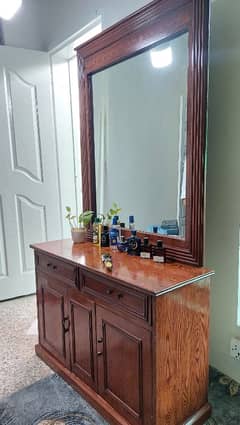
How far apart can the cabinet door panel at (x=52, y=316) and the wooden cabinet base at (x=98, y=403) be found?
59 mm

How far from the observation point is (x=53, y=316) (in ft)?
6.21

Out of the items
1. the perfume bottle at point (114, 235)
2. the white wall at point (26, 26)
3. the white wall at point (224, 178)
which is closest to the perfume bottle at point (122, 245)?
the perfume bottle at point (114, 235)

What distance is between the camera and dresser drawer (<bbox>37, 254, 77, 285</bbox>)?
1.66 m

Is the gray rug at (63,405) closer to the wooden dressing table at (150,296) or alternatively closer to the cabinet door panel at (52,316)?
the wooden dressing table at (150,296)

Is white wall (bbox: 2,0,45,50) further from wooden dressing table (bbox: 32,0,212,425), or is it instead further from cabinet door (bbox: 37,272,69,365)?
cabinet door (bbox: 37,272,69,365)

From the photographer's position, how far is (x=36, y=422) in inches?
60.0

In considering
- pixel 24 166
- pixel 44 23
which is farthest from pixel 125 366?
pixel 44 23

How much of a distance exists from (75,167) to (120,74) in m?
1.50

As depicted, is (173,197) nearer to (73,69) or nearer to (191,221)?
(191,221)

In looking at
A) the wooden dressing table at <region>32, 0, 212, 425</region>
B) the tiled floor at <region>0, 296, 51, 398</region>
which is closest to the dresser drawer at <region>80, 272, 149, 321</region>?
the wooden dressing table at <region>32, 0, 212, 425</region>

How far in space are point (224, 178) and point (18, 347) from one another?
1807 mm

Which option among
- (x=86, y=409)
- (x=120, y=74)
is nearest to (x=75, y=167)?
(x=120, y=74)

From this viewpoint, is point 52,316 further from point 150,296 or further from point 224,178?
point 224,178

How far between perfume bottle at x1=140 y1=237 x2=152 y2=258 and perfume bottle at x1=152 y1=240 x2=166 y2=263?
3cm
